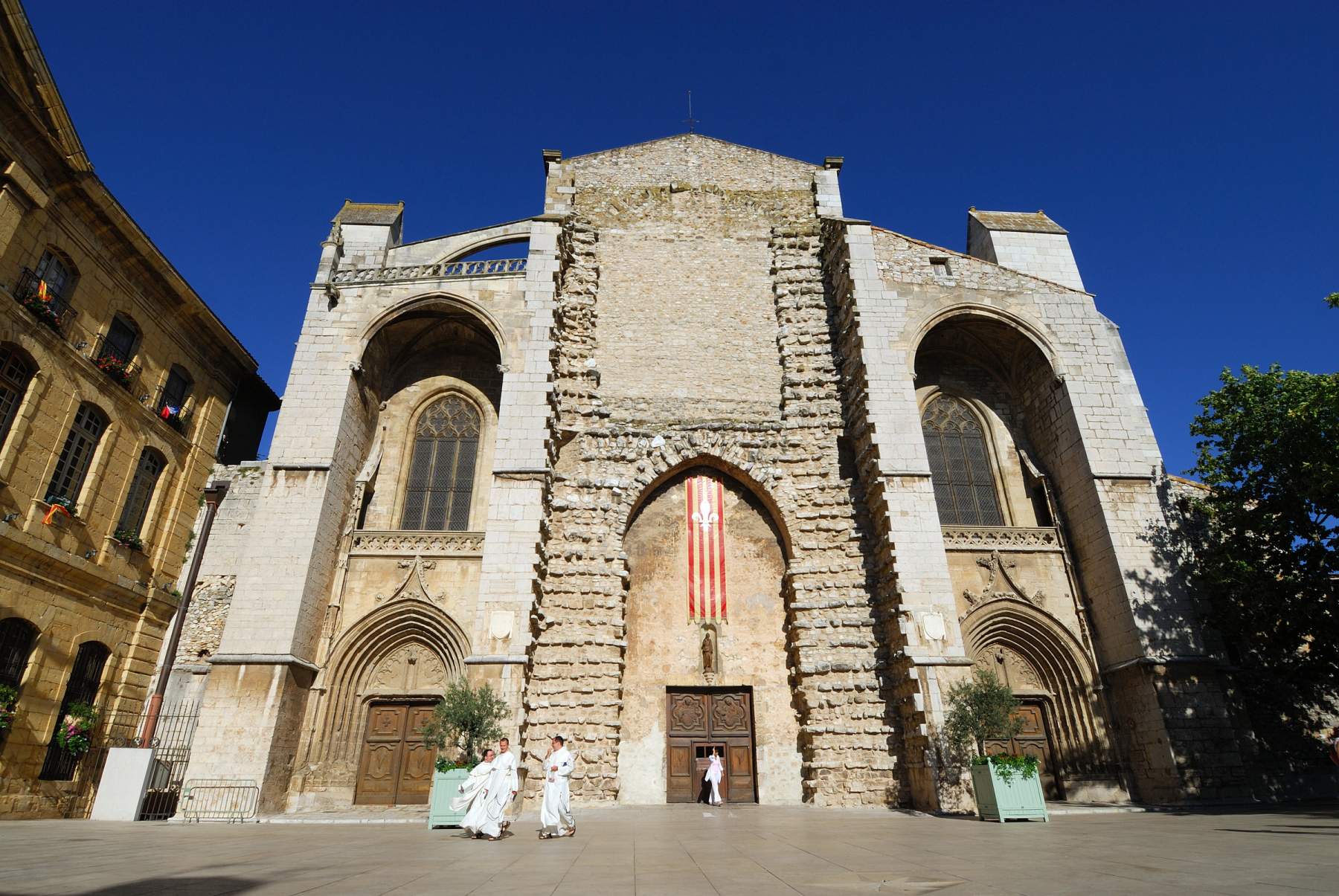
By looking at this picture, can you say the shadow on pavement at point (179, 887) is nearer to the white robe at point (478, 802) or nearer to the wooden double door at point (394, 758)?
the white robe at point (478, 802)

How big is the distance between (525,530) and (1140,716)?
12.2 meters

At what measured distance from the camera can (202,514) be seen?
55.6 feet

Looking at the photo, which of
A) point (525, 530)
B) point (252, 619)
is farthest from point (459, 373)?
point (252, 619)

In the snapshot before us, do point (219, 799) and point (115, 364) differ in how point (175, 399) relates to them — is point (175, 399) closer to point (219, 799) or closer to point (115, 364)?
point (115, 364)

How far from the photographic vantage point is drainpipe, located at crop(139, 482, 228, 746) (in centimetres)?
1339

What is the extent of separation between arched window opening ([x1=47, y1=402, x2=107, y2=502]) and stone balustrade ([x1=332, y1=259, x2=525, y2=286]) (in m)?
5.67

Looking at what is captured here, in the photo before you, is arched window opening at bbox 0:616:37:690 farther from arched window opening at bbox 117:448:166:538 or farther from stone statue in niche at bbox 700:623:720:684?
stone statue in niche at bbox 700:623:720:684

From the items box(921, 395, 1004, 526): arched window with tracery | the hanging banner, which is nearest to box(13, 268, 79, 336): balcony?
the hanging banner

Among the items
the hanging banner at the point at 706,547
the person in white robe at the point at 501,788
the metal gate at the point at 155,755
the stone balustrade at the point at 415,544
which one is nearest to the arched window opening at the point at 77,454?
the metal gate at the point at 155,755

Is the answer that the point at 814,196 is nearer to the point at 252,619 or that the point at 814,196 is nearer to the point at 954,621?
the point at 954,621

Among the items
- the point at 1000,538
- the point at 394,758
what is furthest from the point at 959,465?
the point at 394,758

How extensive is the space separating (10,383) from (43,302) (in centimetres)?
159

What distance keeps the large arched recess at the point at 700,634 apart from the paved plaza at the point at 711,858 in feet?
13.6

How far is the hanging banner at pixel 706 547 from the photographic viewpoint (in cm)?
1556
